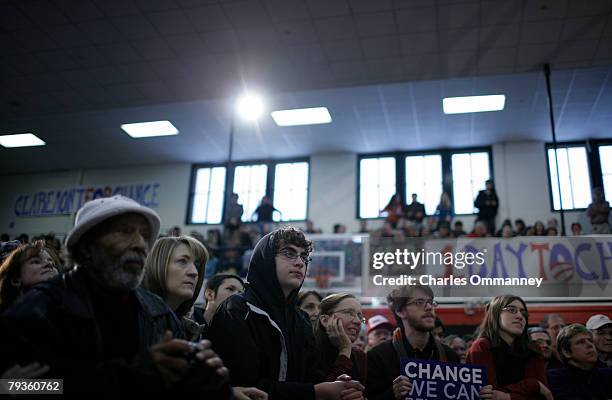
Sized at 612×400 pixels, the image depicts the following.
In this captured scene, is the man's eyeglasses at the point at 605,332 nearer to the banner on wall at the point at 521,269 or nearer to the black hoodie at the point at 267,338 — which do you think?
the banner on wall at the point at 521,269

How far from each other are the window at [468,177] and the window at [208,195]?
615 centimetres

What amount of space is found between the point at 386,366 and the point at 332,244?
249 inches

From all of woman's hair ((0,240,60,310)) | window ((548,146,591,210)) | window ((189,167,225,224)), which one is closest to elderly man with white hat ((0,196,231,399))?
woman's hair ((0,240,60,310))

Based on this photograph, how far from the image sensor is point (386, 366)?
266 cm

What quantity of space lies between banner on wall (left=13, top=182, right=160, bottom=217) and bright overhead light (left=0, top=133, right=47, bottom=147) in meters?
2.08

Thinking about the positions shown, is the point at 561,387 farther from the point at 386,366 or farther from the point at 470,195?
the point at 470,195

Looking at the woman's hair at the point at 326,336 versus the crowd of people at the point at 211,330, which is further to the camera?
the woman's hair at the point at 326,336

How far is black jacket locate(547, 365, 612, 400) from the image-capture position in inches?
120

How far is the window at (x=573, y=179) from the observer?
36.7ft

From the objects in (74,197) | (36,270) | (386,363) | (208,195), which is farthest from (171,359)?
(74,197)

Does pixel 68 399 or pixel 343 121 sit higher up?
pixel 343 121

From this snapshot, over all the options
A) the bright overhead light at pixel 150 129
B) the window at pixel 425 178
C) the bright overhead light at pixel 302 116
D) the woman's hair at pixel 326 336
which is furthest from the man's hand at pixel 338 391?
the bright overhead light at pixel 150 129

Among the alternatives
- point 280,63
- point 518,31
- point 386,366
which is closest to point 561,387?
point 386,366

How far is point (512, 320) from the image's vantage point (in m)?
2.86
